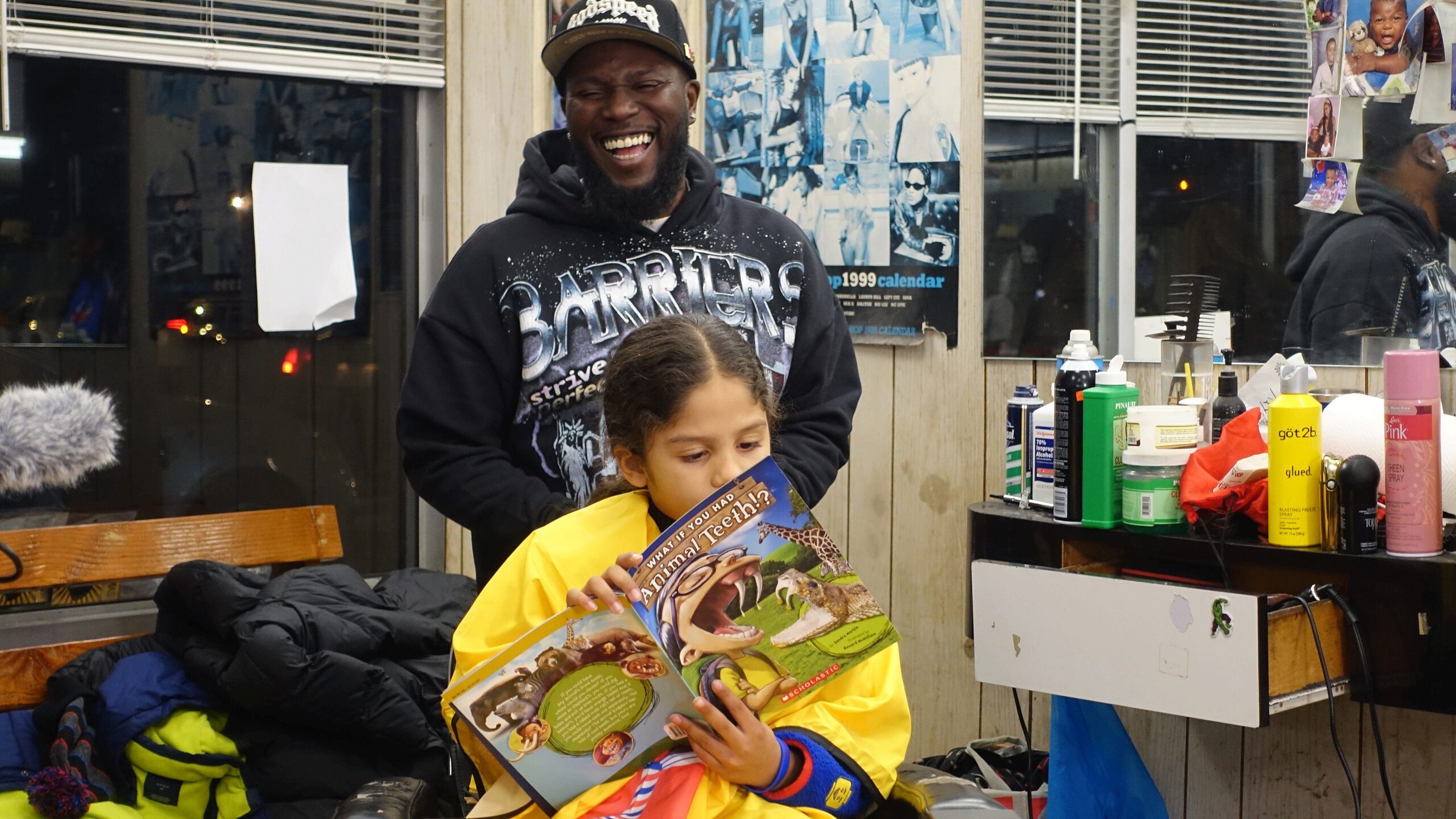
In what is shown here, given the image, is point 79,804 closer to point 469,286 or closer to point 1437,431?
point 469,286

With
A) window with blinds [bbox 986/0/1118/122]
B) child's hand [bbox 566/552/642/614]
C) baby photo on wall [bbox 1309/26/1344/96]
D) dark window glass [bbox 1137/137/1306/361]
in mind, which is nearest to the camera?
child's hand [bbox 566/552/642/614]

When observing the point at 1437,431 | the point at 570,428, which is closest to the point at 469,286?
the point at 570,428

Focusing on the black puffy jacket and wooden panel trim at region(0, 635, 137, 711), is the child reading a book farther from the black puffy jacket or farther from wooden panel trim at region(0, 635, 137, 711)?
wooden panel trim at region(0, 635, 137, 711)

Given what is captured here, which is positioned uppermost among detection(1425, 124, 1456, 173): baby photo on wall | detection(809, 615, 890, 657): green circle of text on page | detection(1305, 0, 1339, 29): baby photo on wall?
detection(1305, 0, 1339, 29): baby photo on wall

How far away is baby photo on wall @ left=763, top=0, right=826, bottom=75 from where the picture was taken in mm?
2713

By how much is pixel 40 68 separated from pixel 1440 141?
8.61ft

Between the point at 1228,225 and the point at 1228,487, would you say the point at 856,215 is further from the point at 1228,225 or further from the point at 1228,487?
the point at 1228,487

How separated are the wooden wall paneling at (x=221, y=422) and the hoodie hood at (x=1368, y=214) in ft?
7.17

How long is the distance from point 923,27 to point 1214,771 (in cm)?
159

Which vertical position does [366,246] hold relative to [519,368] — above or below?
above

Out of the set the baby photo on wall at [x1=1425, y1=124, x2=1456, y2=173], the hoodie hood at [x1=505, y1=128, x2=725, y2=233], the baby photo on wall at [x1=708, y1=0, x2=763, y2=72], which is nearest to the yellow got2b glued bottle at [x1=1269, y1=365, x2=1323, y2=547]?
the baby photo on wall at [x1=1425, y1=124, x2=1456, y2=173]

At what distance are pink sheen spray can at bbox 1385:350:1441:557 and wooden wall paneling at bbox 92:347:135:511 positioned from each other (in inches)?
94.9

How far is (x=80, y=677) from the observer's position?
2.29m

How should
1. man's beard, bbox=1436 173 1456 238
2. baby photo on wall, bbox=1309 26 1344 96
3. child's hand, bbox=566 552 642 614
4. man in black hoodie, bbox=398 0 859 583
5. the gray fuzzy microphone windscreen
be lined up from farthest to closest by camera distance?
the gray fuzzy microphone windscreen < baby photo on wall, bbox=1309 26 1344 96 < man's beard, bbox=1436 173 1456 238 < man in black hoodie, bbox=398 0 859 583 < child's hand, bbox=566 552 642 614
